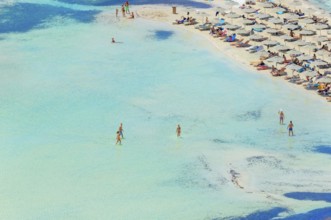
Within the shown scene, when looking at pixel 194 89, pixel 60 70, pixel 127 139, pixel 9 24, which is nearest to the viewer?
pixel 127 139

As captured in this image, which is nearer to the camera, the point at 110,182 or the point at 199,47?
the point at 110,182

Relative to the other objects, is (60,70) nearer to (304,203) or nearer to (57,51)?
(57,51)

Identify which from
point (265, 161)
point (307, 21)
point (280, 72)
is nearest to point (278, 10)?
point (307, 21)

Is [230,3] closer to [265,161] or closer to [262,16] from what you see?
[262,16]

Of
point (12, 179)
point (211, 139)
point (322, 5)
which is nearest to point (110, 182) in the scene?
point (12, 179)

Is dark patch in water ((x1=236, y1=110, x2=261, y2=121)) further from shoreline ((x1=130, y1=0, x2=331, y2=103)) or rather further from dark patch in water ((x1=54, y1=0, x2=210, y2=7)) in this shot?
dark patch in water ((x1=54, y1=0, x2=210, y2=7))

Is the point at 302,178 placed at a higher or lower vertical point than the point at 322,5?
lower

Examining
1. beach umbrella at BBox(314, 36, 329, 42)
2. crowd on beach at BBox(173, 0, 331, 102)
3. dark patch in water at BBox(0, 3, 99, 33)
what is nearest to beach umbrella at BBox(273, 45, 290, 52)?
crowd on beach at BBox(173, 0, 331, 102)
